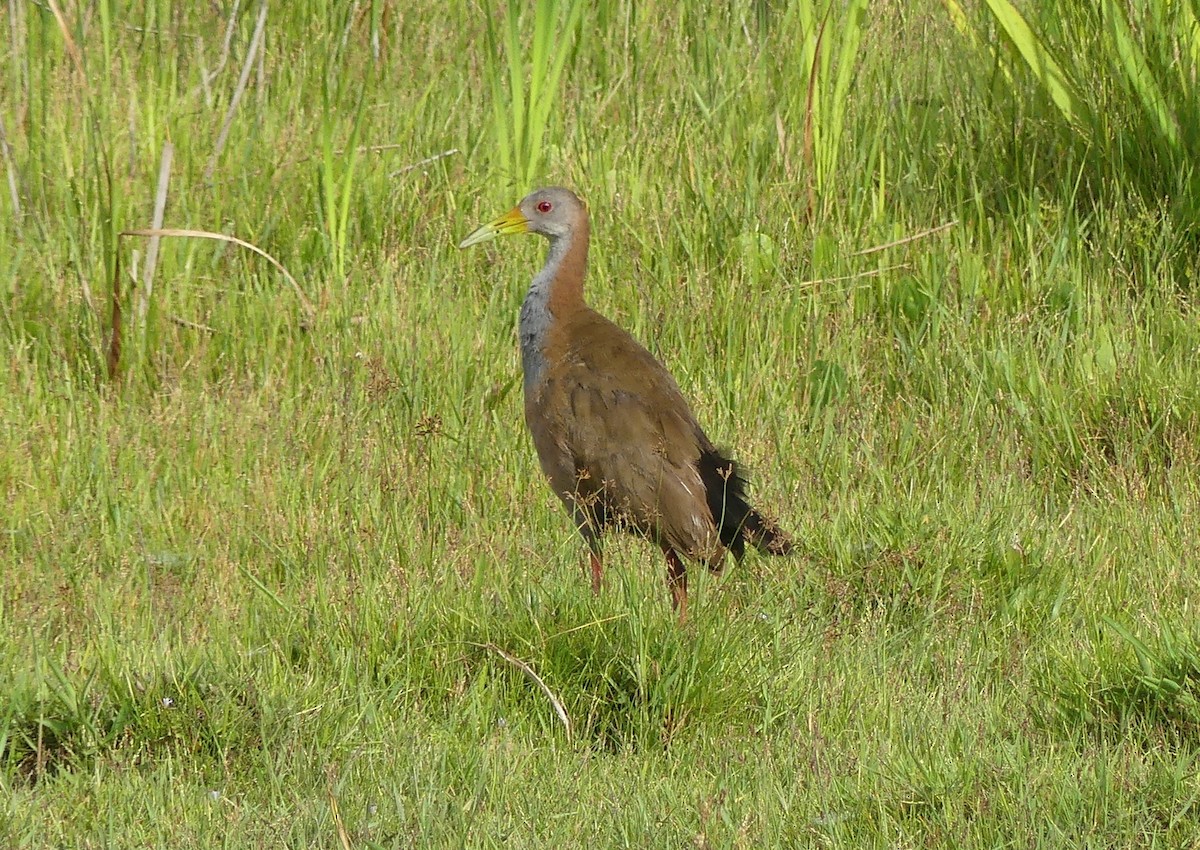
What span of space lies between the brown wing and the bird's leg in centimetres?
7

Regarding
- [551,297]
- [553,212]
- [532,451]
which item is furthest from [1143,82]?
[532,451]

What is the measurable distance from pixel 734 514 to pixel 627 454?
353 millimetres

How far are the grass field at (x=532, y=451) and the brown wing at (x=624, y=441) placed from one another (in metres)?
0.16

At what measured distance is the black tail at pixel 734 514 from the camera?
446 cm

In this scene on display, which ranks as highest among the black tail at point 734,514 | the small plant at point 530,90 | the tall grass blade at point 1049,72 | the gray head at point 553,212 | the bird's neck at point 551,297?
the tall grass blade at point 1049,72

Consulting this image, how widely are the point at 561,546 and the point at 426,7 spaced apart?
11.2 ft

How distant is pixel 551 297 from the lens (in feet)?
17.6

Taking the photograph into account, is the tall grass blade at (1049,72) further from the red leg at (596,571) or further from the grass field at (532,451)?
the red leg at (596,571)

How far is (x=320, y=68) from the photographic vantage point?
688 cm

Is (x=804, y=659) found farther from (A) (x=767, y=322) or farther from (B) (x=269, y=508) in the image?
(A) (x=767, y=322)

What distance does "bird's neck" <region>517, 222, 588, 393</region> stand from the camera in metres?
5.21

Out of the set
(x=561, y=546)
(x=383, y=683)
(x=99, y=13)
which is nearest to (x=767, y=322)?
(x=561, y=546)

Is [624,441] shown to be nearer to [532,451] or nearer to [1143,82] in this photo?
[532,451]

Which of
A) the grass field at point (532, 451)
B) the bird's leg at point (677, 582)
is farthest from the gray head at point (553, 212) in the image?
the bird's leg at point (677, 582)
